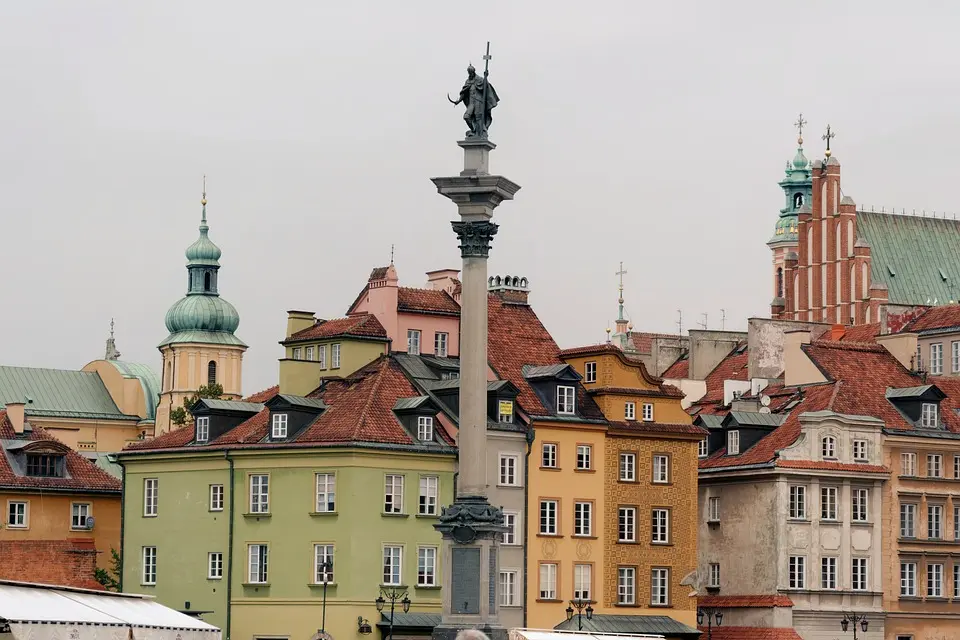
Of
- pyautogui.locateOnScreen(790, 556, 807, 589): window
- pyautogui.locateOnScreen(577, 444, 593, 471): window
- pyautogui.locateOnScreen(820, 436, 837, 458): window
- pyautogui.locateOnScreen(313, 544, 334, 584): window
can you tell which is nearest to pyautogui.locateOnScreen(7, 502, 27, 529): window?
pyautogui.locateOnScreen(313, 544, 334, 584): window

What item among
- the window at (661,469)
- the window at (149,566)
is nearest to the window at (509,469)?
the window at (661,469)

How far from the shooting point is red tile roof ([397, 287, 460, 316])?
98.2m

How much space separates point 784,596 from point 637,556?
21.4 ft

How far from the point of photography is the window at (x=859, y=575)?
101562 mm

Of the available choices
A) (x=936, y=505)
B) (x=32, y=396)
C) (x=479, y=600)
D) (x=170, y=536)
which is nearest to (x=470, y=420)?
(x=479, y=600)

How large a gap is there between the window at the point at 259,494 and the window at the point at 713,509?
65.4 feet

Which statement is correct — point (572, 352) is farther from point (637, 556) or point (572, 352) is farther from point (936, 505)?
point (936, 505)

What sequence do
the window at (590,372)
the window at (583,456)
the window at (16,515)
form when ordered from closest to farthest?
the window at (583,456)
the window at (590,372)
the window at (16,515)

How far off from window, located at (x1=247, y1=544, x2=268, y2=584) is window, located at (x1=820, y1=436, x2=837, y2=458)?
76.7ft

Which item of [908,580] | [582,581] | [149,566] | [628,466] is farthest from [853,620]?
[149,566]

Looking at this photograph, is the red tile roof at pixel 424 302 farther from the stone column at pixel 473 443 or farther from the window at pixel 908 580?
the stone column at pixel 473 443

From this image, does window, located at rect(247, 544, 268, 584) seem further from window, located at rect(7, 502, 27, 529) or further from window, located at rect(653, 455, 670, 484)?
window, located at rect(653, 455, 670, 484)

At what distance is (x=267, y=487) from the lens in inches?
3634

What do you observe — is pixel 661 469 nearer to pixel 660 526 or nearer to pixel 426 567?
pixel 660 526
